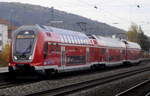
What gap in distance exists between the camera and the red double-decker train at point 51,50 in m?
22.5

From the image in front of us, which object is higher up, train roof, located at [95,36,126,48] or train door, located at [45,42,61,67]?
train roof, located at [95,36,126,48]

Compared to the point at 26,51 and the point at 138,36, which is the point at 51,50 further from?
the point at 138,36

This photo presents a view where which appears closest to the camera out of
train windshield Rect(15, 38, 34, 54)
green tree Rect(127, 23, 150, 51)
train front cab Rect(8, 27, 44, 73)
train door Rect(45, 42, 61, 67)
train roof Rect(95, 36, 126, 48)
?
train front cab Rect(8, 27, 44, 73)

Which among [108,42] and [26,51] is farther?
[108,42]

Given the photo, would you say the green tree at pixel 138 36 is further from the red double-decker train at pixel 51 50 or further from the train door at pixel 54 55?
the train door at pixel 54 55

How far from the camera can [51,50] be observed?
2394 cm

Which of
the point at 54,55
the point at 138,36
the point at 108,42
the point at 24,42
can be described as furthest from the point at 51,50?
the point at 138,36

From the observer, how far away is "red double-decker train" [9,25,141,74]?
73.8ft

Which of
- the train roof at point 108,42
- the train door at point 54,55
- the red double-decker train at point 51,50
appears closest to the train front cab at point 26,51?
the red double-decker train at point 51,50

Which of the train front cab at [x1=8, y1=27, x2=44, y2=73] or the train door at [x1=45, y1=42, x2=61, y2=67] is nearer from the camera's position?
the train front cab at [x1=8, y1=27, x2=44, y2=73]

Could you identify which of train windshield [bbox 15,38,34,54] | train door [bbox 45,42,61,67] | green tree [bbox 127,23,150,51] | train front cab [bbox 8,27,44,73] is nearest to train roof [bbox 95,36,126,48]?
train door [bbox 45,42,61,67]

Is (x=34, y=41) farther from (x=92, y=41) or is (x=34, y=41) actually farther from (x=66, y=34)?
(x=92, y=41)

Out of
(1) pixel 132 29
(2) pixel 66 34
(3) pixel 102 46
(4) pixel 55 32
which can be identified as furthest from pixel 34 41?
(1) pixel 132 29

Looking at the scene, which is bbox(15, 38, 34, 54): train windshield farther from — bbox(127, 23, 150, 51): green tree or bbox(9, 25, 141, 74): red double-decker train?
bbox(127, 23, 150, 51): green tree
